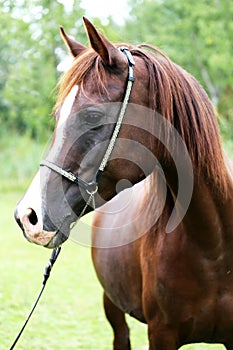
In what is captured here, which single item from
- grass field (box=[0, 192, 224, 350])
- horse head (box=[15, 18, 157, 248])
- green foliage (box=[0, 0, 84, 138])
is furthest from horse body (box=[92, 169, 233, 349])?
green foliage (box=[0, 0, 84, 138])

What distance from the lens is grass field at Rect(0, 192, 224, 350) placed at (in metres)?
4.93

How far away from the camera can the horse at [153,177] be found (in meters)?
2.20

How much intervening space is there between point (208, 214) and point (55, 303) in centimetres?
413

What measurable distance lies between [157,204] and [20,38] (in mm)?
16978

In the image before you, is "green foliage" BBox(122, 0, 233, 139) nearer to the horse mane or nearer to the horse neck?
the horse neck

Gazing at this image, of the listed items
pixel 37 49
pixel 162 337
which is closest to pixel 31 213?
pixel 162 337

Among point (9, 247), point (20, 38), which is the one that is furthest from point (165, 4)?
point (9, 247)

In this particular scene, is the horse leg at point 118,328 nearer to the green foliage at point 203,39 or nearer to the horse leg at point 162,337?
the horse leg at point 162,337

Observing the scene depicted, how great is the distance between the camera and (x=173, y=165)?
8.09 feet

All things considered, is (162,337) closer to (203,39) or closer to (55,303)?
(55,303)

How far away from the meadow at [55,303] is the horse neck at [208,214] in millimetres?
2326

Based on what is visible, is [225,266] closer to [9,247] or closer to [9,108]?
[9,247]

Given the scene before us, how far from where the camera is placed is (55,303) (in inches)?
250

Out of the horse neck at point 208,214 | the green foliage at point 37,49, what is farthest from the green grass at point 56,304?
the green foliage at point 37,49
